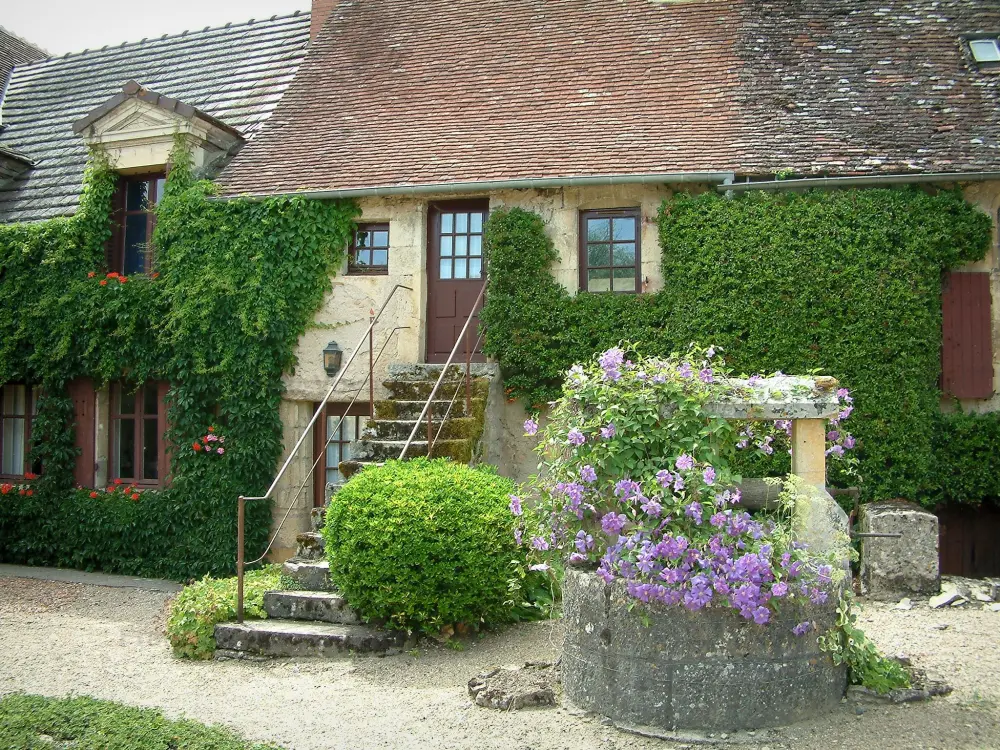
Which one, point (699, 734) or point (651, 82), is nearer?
point (699, 734)

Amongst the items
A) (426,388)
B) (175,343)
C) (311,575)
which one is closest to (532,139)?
(426,388)

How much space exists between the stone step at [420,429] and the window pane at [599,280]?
2289 mm

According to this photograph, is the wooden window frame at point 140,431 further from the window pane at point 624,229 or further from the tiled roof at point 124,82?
the window pane at point 624,229

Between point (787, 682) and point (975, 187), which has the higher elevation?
point (975, 187)

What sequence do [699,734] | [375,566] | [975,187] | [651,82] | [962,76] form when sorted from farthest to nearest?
[651,82] → [962,76] → [975,187] → [375,566] → [699,734]

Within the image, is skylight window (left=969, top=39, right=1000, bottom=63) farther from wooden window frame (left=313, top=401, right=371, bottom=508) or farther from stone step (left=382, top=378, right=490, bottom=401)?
wooden window frame (left=313, top=401, right=371, bottom=508)

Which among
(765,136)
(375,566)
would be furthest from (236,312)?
(765,136)

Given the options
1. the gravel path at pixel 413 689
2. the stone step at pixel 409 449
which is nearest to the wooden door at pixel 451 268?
the stone step at pixel 409 449

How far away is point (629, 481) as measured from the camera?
4.87 metres

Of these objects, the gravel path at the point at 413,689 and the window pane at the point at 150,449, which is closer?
the gravel path at the point at 413,689

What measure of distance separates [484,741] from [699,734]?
1140mm

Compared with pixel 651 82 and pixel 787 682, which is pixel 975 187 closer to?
pixel 651 82

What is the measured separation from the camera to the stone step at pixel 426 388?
31.3ft

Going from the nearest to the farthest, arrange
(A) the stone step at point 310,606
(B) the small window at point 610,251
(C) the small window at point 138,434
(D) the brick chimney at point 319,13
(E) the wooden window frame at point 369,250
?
1. (A) the stone step at point 310,606
2. (B) the small window at point 610,251
3. (E) the wooden window frame at point 369,250
4. (C) the small window at point 138,434
5. (D) the brick chimney at point 319,13
